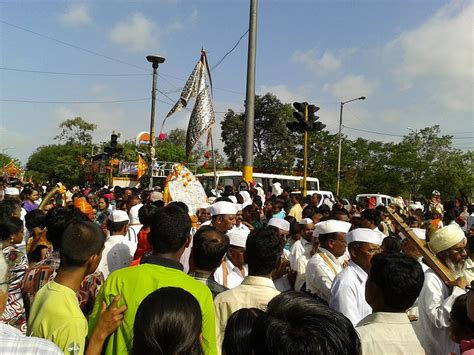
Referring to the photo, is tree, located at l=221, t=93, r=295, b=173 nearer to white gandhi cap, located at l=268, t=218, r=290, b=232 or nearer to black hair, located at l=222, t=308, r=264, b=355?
white gandhi cap, located at l=268, t=218, r=290, b=232

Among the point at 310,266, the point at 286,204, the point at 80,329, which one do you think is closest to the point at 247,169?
the point at 286,204

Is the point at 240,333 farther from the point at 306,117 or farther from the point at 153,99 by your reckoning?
the point at 153,99

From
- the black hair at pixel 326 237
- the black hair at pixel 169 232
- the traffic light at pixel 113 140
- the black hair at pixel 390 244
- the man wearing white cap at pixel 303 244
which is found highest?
the traffic light at pixel 113 140

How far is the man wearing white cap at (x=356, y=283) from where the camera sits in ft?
10.8

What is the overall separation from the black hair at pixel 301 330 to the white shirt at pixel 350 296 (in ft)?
6.65

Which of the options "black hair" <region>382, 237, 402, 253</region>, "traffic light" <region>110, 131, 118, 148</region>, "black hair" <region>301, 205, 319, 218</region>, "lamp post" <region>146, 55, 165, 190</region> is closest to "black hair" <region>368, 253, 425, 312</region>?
"black hair" <region>382, 237, 402, 253</region>

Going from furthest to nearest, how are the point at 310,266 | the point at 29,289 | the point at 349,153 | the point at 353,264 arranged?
the point at 349,153, the point at 310,266, the point at 353,264, the point at 29,289

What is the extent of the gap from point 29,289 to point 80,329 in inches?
40.6

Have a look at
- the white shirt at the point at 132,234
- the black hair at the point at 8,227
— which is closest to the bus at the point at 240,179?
the white shirt at the point at 132,234

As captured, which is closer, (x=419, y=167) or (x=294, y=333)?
(x=294, y=333)

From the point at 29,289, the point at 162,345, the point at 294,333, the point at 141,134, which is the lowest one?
the point at 29,289

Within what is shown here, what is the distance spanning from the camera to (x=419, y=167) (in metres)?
34.6

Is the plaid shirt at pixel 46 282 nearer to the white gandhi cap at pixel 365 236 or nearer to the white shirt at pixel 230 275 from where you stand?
the white shirt at pixel 230 275

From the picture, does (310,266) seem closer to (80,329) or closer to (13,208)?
(80,329)
